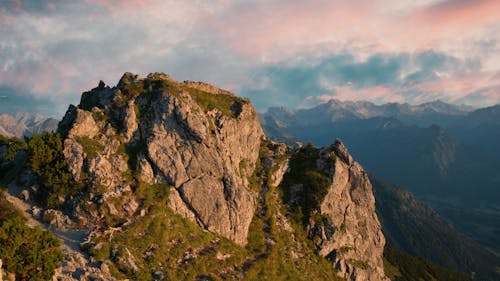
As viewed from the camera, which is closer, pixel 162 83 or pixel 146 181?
pixel 146 181

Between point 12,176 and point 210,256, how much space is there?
42009mm

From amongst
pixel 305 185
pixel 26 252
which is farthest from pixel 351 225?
pixel 26 252

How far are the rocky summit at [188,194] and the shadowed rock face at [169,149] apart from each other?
0.23 m

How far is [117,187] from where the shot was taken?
63656 mm

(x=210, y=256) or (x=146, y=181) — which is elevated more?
(x=146, y=181)

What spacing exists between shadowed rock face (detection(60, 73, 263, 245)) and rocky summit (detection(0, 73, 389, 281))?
234mm

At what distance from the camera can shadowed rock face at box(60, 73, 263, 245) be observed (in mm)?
66250

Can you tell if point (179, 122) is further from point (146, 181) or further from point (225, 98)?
point (225, 98)

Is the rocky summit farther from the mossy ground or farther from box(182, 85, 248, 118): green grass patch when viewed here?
box(182, 85, 248, 118): green grass patch

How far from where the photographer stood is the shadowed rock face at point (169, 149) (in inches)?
2608

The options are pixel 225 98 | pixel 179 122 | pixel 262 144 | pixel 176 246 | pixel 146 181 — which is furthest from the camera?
pixel 262 144

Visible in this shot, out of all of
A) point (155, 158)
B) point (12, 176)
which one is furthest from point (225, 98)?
point (12, 176)

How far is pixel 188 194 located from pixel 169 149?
10722 mm

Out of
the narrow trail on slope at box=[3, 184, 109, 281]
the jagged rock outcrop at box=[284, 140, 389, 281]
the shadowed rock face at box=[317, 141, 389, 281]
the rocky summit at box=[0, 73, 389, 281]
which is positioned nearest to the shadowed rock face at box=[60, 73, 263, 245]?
the rocky summit at box=[0, 73, 389, 281]
